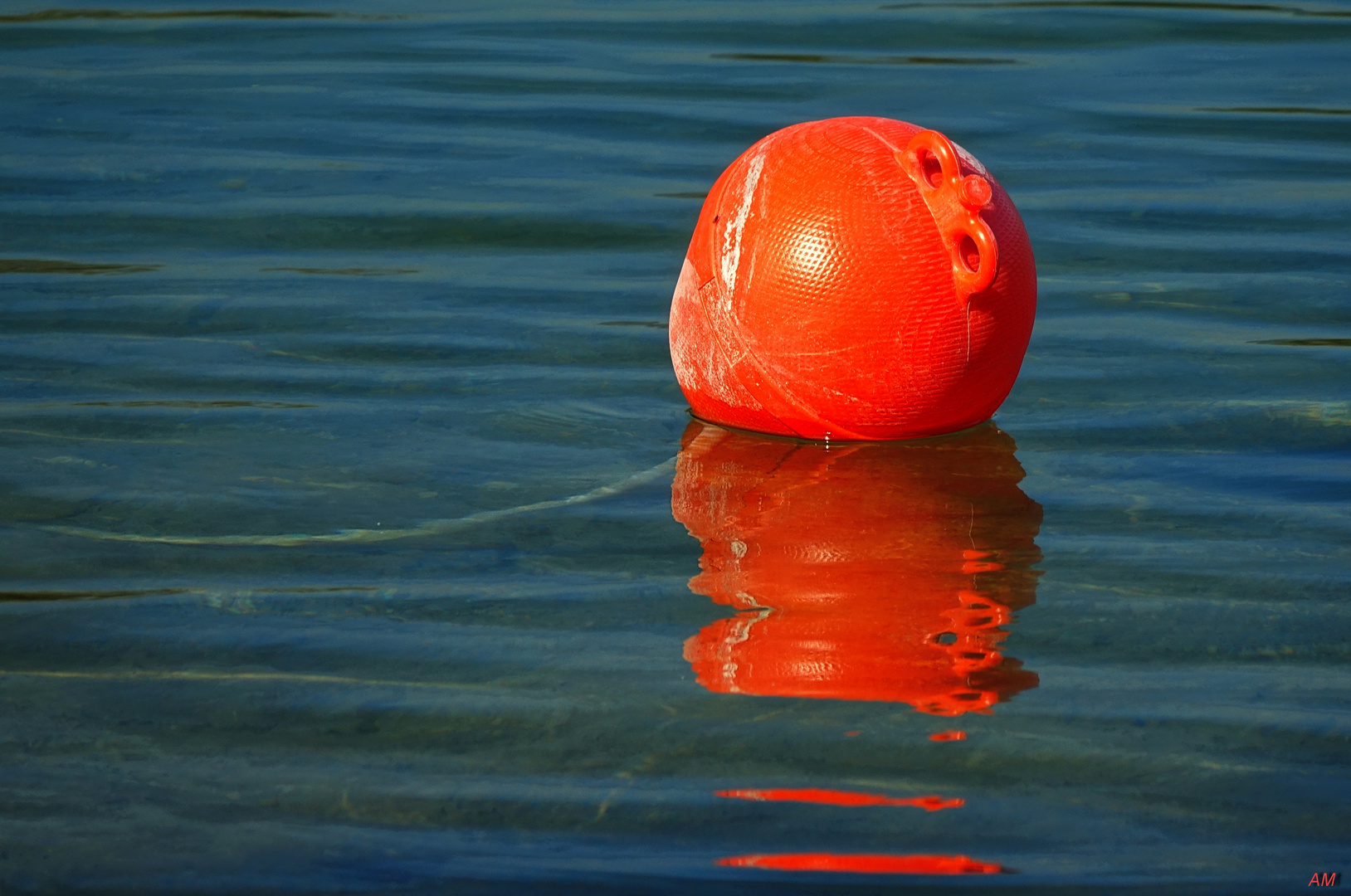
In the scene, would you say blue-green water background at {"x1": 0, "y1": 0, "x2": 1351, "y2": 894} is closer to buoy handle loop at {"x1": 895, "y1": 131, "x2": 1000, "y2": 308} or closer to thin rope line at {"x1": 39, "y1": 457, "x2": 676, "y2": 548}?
thin rope line at {"x1": 39, "y1": 457, "x2": 676, "y2": 548}

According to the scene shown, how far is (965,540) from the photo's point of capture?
4.33m

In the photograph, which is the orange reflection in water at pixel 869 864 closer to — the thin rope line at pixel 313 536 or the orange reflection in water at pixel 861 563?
the orange reflection in water at pixel 861 563

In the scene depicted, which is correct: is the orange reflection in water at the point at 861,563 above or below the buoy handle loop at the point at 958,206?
below

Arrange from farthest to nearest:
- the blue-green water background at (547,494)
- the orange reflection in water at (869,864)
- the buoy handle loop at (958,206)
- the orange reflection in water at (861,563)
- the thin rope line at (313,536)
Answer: the buoy handle loop at (958,206) < the thin rope line at (313,536) < the orange reflection in water at (861,563) < the blue-green water background at (547,494) < the orange reflection in water at (869,864)

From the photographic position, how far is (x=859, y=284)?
4.52 metres

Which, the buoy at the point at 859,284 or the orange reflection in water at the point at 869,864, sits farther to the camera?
the buoy at the point at 859,284

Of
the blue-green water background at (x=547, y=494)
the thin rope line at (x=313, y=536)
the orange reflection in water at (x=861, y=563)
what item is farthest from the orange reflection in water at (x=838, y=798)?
the thin rope line at (x=313, y=536)

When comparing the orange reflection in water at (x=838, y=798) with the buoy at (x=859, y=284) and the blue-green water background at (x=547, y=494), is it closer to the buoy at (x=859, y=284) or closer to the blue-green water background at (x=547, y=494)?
the blue-green water background at (x=547, y=494)

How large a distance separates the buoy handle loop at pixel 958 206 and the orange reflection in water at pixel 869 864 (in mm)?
2044

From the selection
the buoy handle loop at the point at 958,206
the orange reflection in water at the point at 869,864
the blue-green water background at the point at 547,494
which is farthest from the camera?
the buoy handle loop at the point at 958,206

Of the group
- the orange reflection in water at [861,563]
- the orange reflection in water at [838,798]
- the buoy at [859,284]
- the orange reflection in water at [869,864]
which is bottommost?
the orange reflection in water at [869,864]

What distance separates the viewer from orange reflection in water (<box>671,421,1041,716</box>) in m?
3.55

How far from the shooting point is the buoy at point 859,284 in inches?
178

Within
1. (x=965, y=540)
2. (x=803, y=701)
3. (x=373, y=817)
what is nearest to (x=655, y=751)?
(x=803, y=701)
